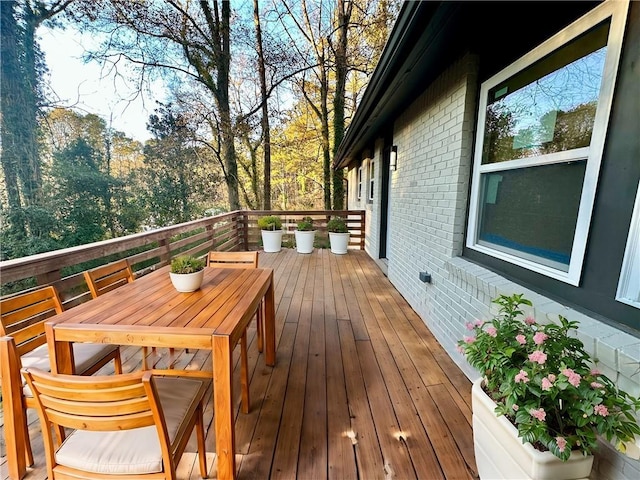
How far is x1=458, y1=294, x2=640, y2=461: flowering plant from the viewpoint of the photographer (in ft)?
2.91

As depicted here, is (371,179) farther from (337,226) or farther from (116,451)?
(116,451)

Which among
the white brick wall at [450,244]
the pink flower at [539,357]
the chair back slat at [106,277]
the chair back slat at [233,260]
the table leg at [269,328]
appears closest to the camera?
the pink flower at [539,357]

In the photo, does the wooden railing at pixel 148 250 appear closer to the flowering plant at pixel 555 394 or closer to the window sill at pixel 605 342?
the flowering plant at pixel 555 394

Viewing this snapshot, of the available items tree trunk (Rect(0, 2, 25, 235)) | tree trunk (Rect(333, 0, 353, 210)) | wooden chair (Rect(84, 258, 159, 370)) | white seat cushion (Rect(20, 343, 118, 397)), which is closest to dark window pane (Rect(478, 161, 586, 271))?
white seat cushion (Rect(20, 343, 118, 397))

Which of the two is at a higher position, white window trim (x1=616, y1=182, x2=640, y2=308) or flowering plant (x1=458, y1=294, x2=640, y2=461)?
white window trim (x1=616, y1=182, x2=640, y2=308)

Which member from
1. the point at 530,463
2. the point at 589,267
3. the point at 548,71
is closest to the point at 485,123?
the point at 548,71

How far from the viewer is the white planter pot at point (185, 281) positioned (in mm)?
1748

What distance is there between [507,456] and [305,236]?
5.62 m

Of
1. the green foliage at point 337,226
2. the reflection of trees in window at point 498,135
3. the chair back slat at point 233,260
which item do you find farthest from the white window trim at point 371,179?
the chair back slat at point 233,260

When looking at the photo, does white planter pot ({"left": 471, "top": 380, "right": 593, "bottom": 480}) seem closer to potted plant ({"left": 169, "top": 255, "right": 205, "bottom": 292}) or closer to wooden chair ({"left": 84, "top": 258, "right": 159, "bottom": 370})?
potted plant ({"left": 169, "top": 255, "right": 205, "bottom": 292})

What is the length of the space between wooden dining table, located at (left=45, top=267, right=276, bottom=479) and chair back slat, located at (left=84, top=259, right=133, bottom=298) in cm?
32

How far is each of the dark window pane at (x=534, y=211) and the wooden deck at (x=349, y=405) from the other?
108cm

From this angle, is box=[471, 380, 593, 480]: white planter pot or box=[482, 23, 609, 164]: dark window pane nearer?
box=[471, 380, 593, 480]: white planter pot

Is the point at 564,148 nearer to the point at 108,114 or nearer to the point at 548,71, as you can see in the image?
the point at 548,71
